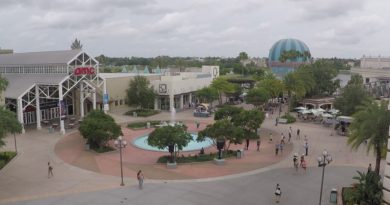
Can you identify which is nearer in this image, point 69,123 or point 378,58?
point 69,123

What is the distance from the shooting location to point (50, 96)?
54.8 meters

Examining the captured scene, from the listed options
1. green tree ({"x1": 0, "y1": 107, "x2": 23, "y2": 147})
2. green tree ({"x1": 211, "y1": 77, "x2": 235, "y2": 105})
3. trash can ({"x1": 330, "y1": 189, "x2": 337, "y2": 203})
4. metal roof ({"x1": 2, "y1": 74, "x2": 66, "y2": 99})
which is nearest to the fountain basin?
green tree ({"x1": 0, "y1": 107, "x2": 23, "y2": 147})

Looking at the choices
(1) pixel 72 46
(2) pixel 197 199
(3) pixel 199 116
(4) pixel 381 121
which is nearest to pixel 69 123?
(3) pixel 199 116

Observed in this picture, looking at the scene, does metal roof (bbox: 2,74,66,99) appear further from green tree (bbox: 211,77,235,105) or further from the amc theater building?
green tree (bbox: 211,77,235,105)

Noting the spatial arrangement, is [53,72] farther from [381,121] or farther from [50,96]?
[381,121]

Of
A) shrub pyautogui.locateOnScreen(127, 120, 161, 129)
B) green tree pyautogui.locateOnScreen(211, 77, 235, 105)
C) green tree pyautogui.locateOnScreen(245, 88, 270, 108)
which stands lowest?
shrub pyautogui.locateOnScreen(127, 120, 161, 129)

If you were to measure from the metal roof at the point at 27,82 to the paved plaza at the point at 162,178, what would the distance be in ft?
33.2

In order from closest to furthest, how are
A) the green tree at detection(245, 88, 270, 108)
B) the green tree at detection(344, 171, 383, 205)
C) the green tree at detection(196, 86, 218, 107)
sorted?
the green tree at detection(344, 171, 383, 205) → the green tree at detection(245, 88, 270, 108) → the green tree at detection(196, 86, 218, 107)

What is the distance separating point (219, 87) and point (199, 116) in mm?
12099

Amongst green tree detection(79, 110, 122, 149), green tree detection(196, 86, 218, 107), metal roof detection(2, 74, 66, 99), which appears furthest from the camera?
green tree detection(196, 86, 218, 107)

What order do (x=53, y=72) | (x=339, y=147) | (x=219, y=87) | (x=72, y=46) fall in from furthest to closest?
(x=72, y=46) < (x=219, y=87) < (x=53, y=72) < (x=339, y=147)

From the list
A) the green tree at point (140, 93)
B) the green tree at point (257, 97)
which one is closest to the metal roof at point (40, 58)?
the green tree at point (140, 93)

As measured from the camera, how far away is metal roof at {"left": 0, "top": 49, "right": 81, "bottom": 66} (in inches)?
2108

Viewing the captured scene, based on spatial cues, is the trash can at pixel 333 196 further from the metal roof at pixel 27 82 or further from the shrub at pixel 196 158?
the metal roof at pixel 27 82
